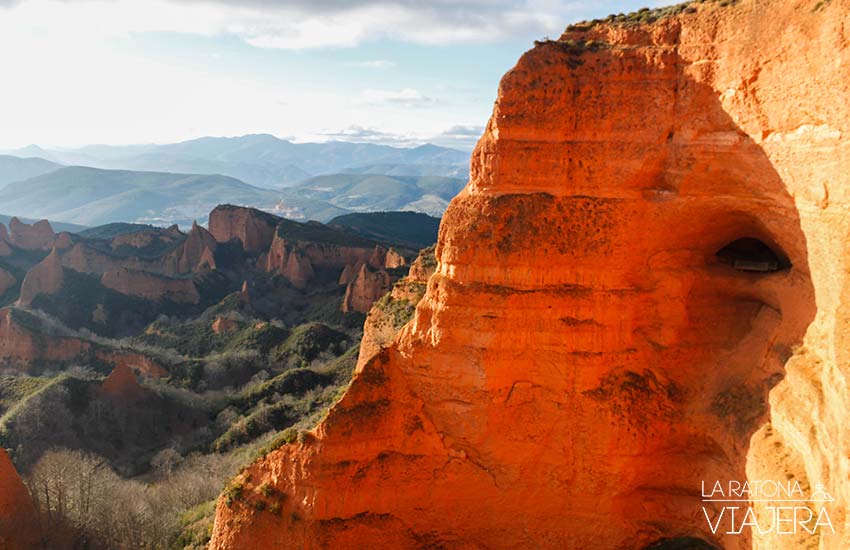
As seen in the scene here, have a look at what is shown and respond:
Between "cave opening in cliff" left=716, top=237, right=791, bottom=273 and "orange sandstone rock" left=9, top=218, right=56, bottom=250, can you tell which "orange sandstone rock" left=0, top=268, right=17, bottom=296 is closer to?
"orange sandstone rock" left=9, top=218, right=56, bottom=250

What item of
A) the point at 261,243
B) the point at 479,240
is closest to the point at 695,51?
the point at 479,240

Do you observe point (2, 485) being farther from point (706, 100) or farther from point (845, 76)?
point (845, 76)

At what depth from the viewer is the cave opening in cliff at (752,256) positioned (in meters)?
14.1

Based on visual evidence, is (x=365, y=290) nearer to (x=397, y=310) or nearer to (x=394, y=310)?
(x=394, y=310)

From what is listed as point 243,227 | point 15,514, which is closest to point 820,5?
point 15,514

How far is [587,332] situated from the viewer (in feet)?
46.8

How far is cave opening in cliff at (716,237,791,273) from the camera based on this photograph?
14.1 m

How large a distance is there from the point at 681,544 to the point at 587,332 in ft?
17.3

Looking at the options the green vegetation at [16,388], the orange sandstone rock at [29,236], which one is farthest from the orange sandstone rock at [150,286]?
the green vegetation at [16,388]

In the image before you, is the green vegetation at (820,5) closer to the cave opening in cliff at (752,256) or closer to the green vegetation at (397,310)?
the cave opening in cliff at (752,256)

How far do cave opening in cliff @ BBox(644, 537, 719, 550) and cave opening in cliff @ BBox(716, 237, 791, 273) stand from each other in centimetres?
643

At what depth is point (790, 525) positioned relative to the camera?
1080cm

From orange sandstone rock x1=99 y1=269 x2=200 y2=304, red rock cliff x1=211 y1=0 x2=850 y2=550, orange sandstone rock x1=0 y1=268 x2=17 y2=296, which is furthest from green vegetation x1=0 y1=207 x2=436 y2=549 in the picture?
orange sandstone rock x1=0 y1=268 x2=17 y2=296

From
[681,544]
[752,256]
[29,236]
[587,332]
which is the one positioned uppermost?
[752,256]
